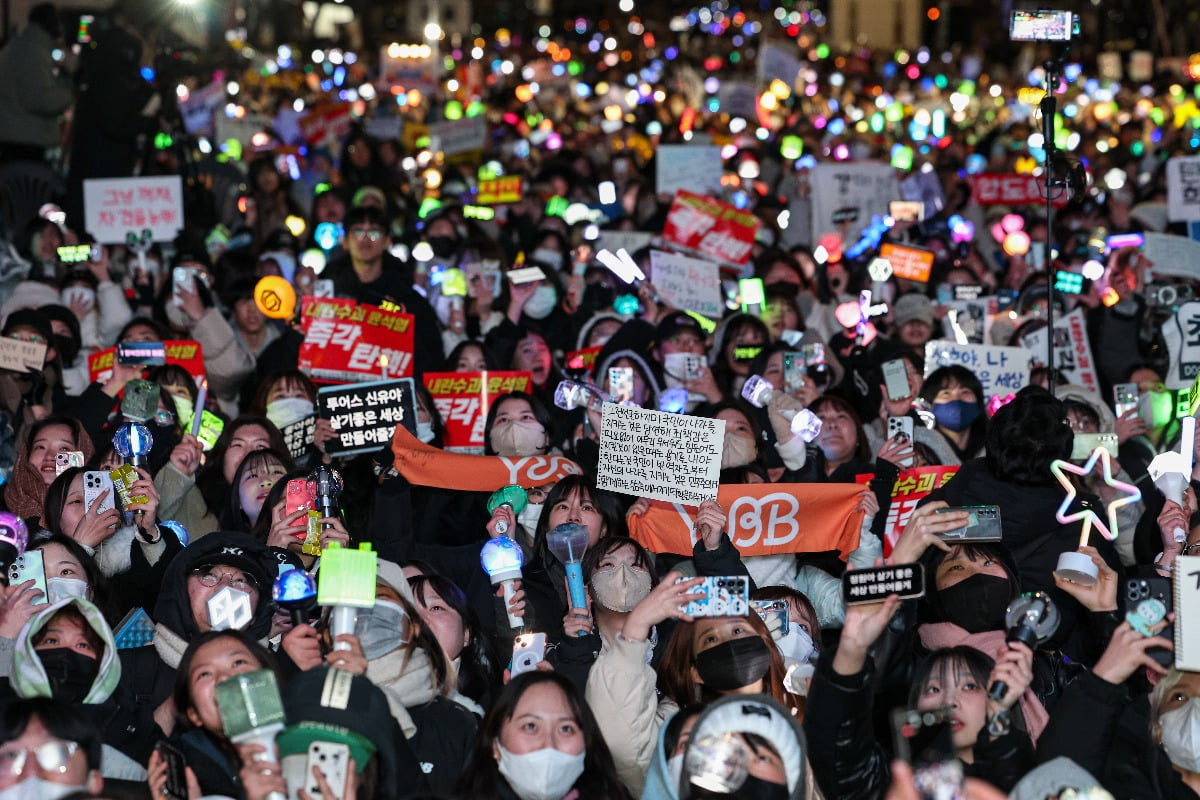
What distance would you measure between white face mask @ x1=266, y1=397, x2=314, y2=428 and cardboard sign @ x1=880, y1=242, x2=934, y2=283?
4.37m

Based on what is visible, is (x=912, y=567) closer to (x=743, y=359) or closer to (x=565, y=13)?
(x=743, y=359)

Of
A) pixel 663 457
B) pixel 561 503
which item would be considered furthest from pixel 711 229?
pixel 561 503

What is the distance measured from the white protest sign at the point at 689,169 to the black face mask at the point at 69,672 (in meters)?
9.54

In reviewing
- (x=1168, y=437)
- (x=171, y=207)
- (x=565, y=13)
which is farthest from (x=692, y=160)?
(x=565, y=13)

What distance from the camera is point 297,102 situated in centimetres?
2048

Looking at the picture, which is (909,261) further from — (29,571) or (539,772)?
(539,772)

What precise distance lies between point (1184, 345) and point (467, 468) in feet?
11.6

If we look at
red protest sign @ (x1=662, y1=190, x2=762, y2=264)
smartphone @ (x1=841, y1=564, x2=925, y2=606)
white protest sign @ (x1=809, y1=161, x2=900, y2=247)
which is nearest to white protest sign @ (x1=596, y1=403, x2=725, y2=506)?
smartphone @ (x1=841, y1=564, x2=925, y2=606)

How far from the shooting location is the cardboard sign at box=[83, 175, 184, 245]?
12.1 metres

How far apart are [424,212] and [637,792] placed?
9.30m

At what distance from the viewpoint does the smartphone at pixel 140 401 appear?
7836 mm

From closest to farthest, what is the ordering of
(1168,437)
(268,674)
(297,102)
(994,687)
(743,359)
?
(268,674) < (994,687) < (1168,437) < (743,359) < (297,102)

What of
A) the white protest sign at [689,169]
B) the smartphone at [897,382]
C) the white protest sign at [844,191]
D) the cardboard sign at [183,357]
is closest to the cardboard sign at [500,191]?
the white protest sign at [689,169]

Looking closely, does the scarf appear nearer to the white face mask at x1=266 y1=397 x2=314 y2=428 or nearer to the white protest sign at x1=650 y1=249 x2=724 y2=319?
the white face mask at x1=266 y1=397 x2=314 y2=428
